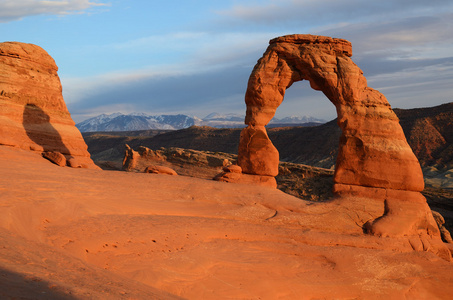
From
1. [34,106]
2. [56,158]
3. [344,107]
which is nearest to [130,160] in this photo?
[34,106]

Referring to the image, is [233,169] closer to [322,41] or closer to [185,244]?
[322,41]

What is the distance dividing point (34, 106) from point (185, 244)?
36.9 feet

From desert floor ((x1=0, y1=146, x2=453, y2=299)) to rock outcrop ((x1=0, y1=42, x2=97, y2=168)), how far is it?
99.2 inches

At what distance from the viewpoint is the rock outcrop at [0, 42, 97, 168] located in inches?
645

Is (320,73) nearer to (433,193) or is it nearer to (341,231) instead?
(341,231)

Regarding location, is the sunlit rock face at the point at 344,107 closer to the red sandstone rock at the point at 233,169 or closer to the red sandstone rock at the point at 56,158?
the red sandstone rock at the point at 233,169

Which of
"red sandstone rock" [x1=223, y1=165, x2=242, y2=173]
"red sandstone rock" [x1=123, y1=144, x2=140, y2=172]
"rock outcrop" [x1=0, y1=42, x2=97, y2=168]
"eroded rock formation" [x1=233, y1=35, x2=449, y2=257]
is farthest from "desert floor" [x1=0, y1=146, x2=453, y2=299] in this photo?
"red sandstone rock" [x1=123, y1=144, x2=140, y2=172]

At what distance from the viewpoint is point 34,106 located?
1748cm

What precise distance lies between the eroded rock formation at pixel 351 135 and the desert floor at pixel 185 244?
0.78m

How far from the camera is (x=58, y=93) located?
18.8 m

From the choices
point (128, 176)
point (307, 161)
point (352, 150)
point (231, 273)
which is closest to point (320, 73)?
point (352, 150)

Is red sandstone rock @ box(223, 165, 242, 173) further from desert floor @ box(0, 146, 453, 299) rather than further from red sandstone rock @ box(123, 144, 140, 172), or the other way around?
red sandstone rock @ box(123, 144, 140, 172)

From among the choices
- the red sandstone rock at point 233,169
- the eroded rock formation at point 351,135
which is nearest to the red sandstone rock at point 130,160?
the red sandstone rock at point 233,169

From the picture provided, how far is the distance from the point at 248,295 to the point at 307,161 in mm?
47865
